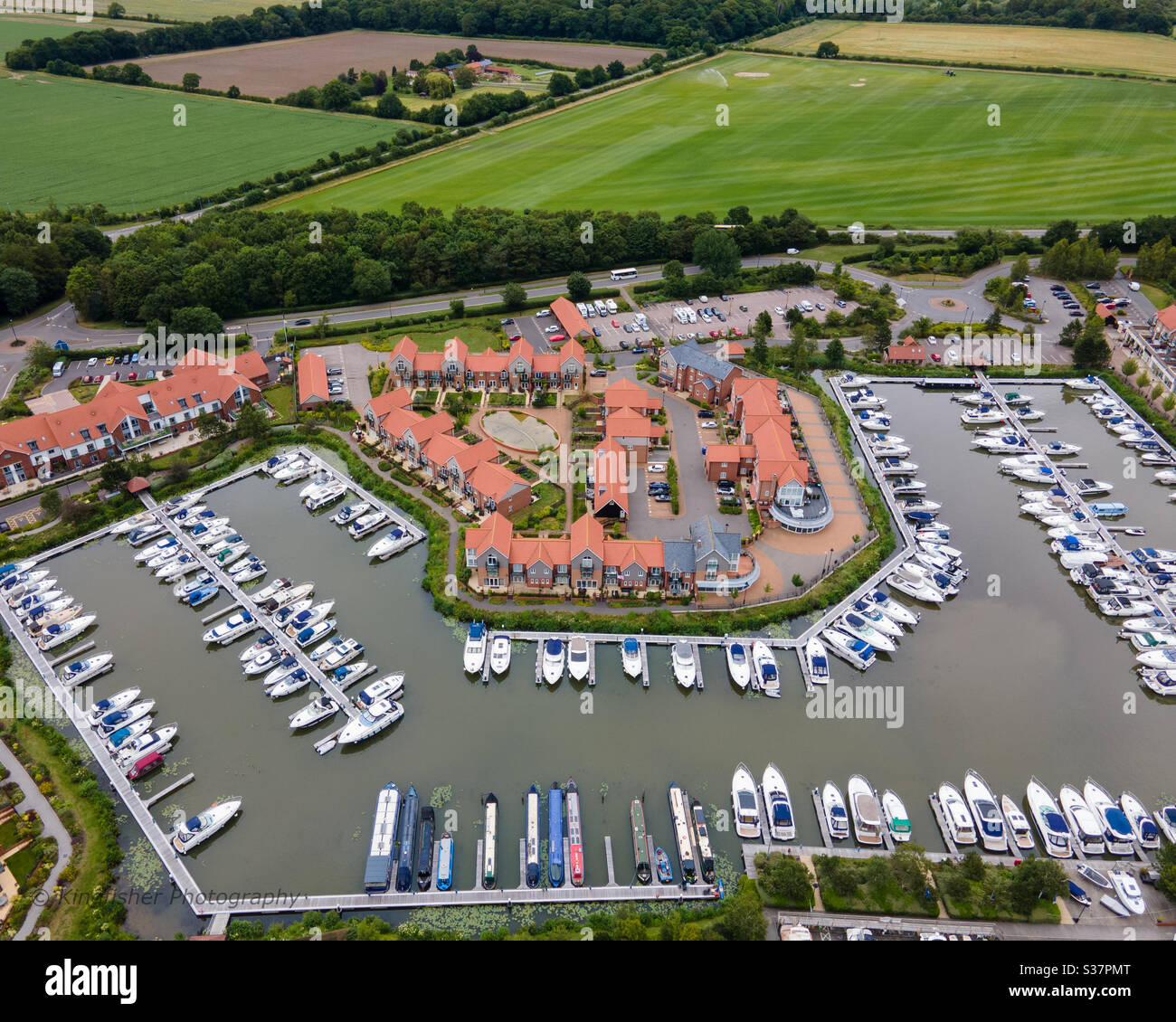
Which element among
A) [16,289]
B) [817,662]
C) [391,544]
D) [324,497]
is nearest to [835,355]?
[817,662]

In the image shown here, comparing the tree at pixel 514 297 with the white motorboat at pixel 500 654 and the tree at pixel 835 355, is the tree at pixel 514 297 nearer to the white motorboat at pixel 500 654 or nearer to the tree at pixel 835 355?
the tree at pixel 835 355

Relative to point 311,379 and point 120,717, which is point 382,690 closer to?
point 120,717

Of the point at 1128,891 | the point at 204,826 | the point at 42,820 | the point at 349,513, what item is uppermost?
the point at 349,513

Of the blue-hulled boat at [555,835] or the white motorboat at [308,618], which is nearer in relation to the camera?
the blue-hulled boat at [555,835]

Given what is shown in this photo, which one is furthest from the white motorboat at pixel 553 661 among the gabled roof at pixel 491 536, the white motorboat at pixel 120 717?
the white motorboat at pixel 120 717

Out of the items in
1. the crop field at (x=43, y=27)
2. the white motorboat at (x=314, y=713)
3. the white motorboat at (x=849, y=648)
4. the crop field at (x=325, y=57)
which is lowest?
the white motorboat at (x=314, y=713)

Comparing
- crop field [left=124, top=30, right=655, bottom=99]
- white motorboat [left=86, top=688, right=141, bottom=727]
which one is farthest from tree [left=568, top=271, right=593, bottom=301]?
crop field [left=124, top=30, right=655, bottom=99]
